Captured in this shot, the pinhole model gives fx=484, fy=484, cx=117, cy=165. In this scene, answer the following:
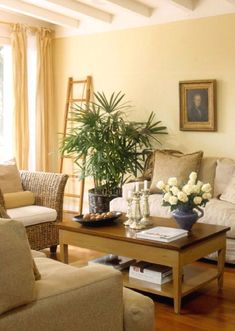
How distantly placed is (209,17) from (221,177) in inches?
68.8

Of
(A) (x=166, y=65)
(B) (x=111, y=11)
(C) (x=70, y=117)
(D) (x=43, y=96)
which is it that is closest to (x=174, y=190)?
(A) (x=166, y=65)

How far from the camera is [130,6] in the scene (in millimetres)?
5273

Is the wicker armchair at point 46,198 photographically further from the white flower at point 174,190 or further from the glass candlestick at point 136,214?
the white flower at point 174,190

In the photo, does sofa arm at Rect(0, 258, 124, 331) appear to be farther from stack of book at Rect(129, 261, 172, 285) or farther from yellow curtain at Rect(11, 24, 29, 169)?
yellow curtain at Rect(11, 24, 29, 169)

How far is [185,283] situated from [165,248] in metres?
0.39

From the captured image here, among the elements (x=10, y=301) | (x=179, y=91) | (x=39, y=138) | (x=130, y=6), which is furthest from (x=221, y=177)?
(x=10, y=301)

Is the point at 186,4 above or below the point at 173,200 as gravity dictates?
above

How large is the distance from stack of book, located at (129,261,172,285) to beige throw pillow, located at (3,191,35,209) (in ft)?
4.54

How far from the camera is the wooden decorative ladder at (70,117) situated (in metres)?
6.23

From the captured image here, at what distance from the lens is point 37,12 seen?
5660mm

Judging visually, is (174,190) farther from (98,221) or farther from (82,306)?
(82,306)

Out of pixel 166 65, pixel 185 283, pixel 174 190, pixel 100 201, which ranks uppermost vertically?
pixel 166 65

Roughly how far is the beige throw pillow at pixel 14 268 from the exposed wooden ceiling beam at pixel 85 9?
3981 millimetres

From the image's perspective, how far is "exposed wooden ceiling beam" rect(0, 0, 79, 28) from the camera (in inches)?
213
